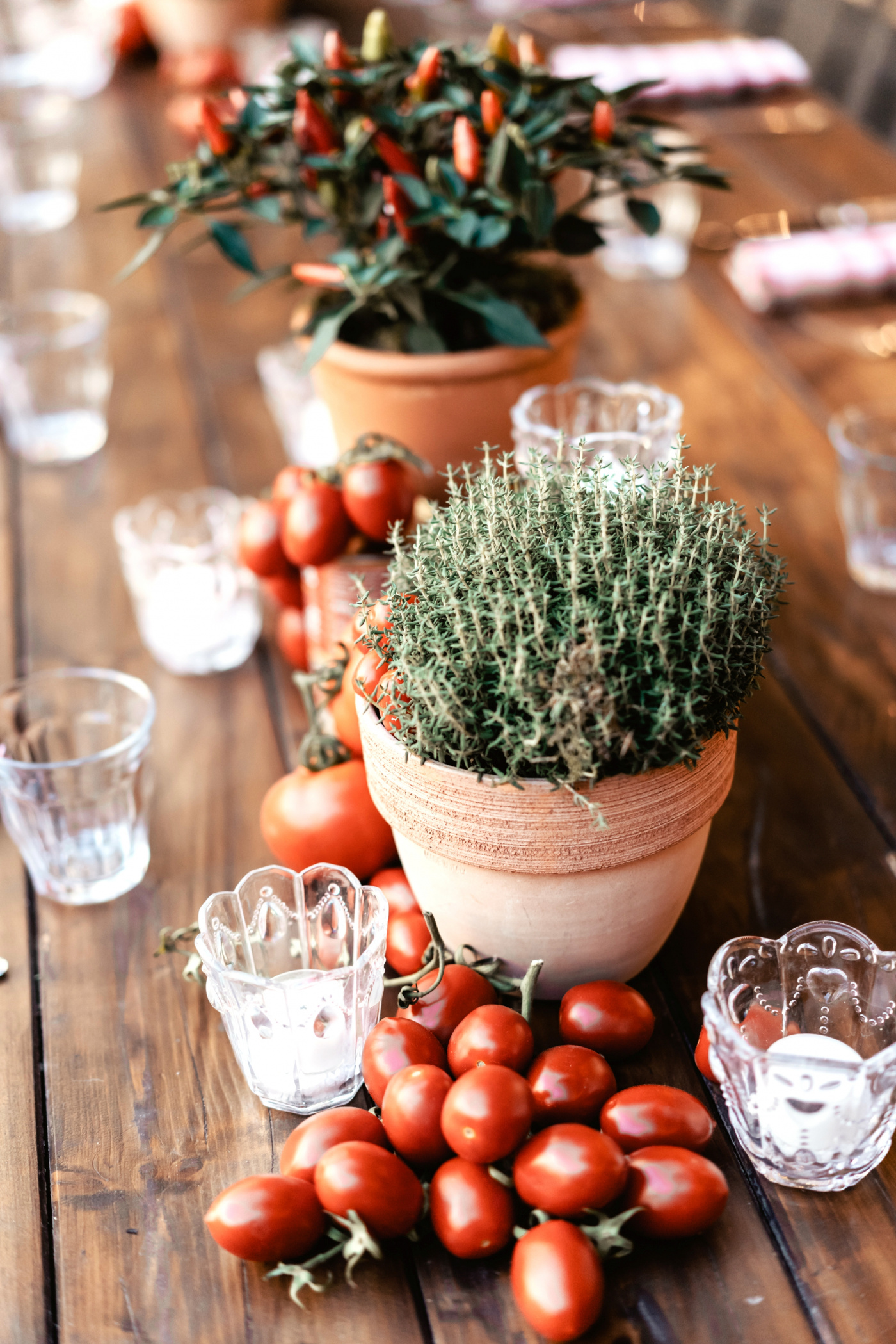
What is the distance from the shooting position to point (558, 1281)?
25.7 inches

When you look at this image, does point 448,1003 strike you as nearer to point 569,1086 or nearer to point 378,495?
point 569,1086

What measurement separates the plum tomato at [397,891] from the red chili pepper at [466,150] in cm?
61

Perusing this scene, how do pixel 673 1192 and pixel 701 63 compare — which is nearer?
pixel 673 1192

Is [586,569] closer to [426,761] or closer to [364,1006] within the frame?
[426,761]

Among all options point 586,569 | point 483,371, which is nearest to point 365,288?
point 483,371

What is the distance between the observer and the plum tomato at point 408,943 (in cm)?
87

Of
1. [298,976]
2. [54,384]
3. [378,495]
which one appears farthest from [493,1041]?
[54,384]

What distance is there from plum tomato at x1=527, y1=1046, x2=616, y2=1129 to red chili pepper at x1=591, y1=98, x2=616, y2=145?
2.71ft

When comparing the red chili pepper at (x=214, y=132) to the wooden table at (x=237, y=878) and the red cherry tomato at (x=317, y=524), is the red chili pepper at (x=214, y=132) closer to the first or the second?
the red cherry tomato at (x=317, y=524)

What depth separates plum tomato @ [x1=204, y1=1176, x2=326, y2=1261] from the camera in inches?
27.3

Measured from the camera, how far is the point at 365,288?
112cm

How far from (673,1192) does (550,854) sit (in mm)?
200

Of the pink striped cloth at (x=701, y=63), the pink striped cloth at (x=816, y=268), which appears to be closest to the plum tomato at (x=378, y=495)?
the pink striped cloth at (x=816, y=268)

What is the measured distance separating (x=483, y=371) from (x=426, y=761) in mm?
540
